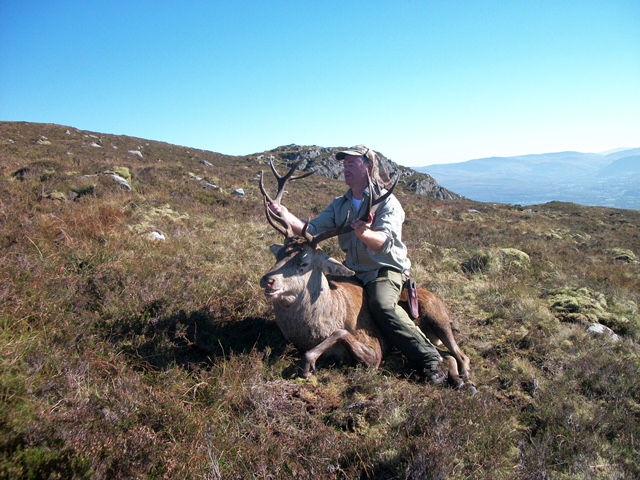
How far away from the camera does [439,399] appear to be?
10.8ft

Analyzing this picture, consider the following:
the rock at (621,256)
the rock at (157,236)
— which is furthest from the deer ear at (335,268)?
the rock at (621,256)

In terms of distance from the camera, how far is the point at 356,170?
4.34 m

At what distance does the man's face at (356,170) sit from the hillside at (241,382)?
2115 millimetres

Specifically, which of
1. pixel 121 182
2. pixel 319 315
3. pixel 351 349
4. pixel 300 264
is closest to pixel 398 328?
pixel 351 349

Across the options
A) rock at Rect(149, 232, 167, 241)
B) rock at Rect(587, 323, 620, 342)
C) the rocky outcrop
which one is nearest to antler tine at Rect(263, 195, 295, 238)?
rock at Rect(149, 232, 167, 241)

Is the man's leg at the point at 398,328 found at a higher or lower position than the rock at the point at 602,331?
higher

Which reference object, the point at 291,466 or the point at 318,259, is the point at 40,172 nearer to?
the point at 318,259

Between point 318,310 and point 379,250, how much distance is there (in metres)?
0.95

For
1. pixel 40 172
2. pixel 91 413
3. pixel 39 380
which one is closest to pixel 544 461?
pixel 91 413

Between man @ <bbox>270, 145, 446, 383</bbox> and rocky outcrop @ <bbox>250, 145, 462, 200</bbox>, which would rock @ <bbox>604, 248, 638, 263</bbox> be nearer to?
man @ <bbox>270, 145, 446, 383</bbox>

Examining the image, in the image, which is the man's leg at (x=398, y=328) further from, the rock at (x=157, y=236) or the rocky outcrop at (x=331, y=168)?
the rocky outcrop at (x=331, y=168)

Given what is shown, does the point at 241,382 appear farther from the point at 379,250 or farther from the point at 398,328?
the point at 379,250

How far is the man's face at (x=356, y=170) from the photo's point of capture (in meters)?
4.31

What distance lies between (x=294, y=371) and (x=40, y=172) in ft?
37.9
